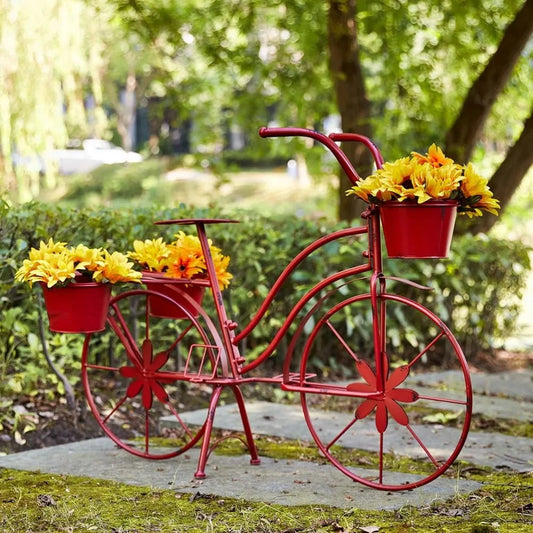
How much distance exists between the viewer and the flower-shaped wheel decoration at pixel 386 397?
337cm

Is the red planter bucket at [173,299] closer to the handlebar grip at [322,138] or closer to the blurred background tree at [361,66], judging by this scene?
the handlebar grip at [322,138]

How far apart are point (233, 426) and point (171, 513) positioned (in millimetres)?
1413

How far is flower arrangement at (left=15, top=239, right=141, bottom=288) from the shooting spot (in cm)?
354

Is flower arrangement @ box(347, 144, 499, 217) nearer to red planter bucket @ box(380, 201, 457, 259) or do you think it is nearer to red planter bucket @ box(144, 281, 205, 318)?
red planter bucket @ box(380, 201, 457, 259)

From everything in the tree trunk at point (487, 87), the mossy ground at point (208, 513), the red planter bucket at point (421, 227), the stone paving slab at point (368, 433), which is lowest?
the stone paving slab at point (368, 433)

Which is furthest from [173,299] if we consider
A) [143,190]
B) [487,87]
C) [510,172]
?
[143,190]

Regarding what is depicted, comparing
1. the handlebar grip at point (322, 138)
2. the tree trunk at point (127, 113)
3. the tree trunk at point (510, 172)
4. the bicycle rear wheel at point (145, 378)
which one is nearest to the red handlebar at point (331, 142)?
the handlebar grip at point (322, 138)

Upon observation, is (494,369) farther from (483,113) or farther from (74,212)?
(74,212)

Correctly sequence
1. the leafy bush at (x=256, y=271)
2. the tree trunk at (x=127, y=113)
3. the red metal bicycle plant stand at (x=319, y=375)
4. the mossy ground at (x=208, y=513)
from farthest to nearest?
the tree trunk at (x=127, y=113)
the leafy bush at (x=256, y=271)
the red metal bicycle plant stand at (x=319, y=375)
the mossy ground at (x=208, y=513)

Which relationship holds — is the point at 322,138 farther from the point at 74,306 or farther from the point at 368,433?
the point at 368,433

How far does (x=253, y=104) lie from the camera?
926cm

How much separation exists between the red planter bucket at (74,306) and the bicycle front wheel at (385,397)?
0.88 meters

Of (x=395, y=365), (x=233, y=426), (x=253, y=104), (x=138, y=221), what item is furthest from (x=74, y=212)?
(x=253, y=104)

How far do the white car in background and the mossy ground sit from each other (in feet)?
87.4
